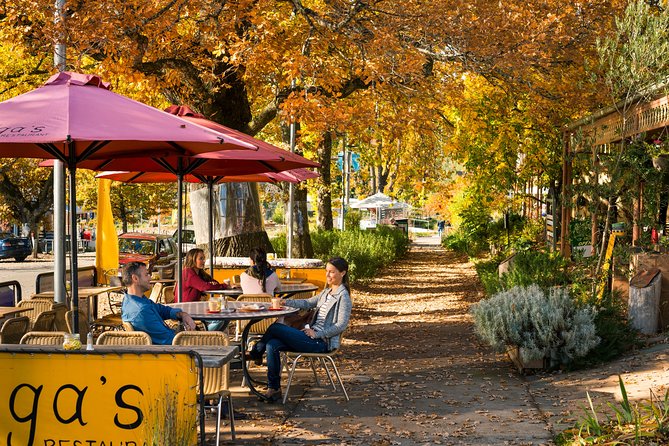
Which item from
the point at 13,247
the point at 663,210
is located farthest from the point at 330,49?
the point at 13,247

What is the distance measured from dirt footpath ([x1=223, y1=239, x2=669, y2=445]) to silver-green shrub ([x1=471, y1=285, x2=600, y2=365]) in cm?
27

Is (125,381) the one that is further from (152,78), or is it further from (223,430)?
(152,78)

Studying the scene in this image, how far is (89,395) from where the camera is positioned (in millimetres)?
6492

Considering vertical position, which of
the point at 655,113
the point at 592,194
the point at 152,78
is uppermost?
the point at 152,78

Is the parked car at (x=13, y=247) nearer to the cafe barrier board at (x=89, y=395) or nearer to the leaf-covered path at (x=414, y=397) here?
the leaf-covered path at (x=414, y=397)

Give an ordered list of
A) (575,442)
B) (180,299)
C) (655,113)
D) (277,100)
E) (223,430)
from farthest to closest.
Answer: (277,100), (655,113), (180,299), (223,430), (575,442)

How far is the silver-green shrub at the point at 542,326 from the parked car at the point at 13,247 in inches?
1393

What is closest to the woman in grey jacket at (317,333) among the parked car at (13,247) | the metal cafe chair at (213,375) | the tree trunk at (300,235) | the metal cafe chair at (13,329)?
the metal cafe chair at (213,375)

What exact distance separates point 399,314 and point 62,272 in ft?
26.2

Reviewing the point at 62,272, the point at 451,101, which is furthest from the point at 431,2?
the point at 62,272

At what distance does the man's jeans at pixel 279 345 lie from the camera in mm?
9250

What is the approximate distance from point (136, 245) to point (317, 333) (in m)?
16.4

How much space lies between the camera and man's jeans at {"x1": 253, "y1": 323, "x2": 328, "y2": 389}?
925 cm

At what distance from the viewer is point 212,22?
15.5 metres
